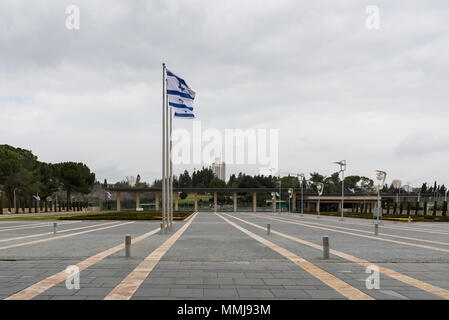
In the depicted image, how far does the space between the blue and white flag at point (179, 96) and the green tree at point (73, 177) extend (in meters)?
72.6

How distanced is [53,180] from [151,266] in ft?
266

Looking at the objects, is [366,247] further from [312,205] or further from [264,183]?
[264,183]

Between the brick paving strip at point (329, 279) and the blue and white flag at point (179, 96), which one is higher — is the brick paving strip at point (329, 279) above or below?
below

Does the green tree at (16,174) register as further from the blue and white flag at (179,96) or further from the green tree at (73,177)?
the blue and white flag at (179,96)

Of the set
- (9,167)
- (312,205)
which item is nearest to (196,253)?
(9,167)

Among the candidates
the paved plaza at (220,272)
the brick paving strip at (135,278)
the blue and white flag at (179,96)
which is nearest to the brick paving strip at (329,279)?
the paved plaza at (220,272)

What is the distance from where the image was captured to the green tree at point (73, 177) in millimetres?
83812

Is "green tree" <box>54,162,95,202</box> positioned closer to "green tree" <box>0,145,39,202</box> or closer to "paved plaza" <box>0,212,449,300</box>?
"green tree" <box>0,145,39,202</box>

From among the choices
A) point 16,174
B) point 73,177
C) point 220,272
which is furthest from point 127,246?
point 73,177

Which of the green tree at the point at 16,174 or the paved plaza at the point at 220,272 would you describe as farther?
the green tree at the point at 16,174

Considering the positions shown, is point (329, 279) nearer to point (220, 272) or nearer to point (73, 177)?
point (220, 272)

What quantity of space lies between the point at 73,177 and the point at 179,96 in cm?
7332

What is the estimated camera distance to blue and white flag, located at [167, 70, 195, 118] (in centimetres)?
2016

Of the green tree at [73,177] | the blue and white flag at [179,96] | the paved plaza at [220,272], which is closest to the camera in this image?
the paved plaza at [220,272]
